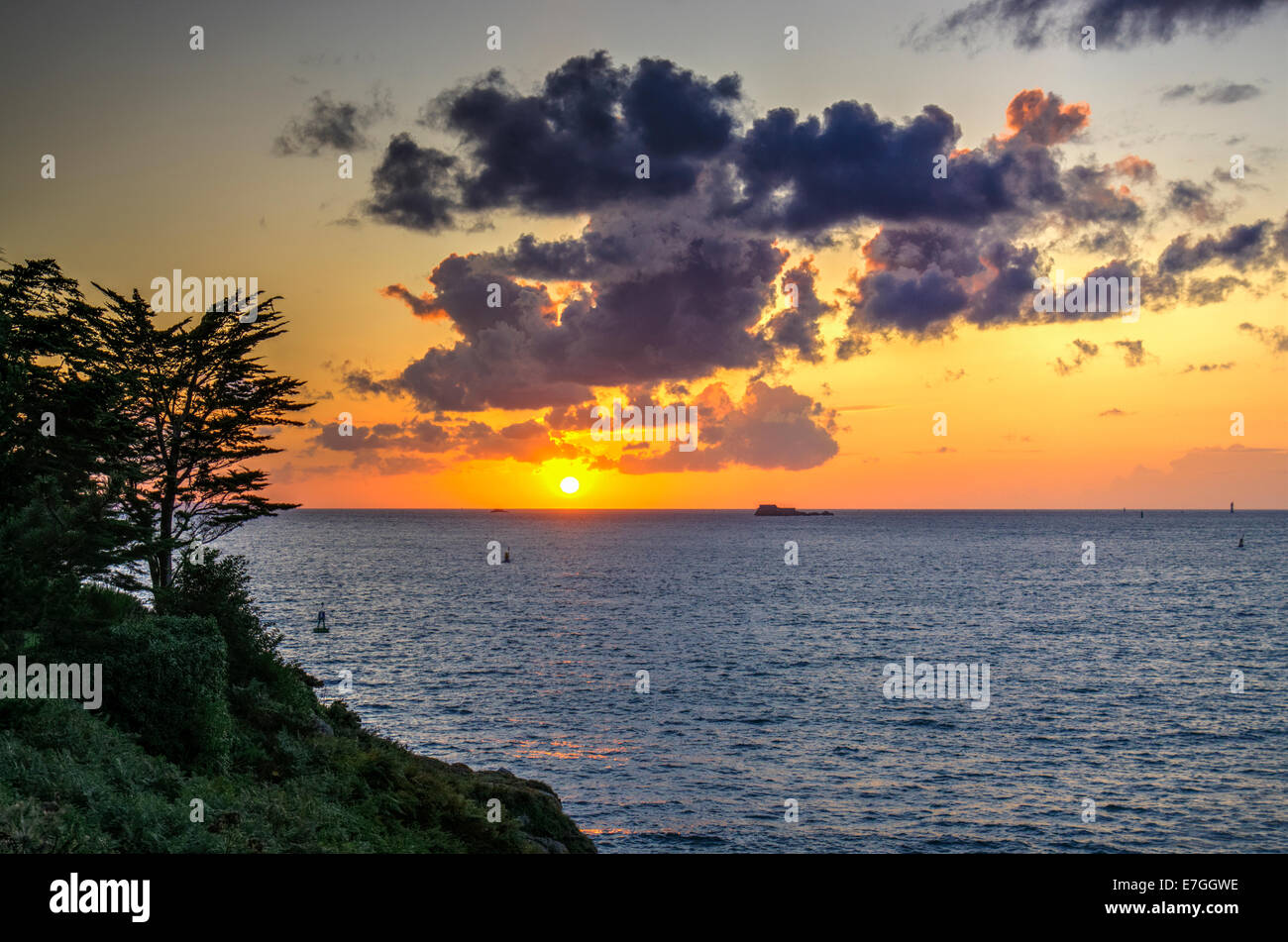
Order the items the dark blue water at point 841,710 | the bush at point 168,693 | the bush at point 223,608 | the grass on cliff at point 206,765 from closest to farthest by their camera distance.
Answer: the grass on cliff at point 206,765, the bush at point 168,693, the bush at point 223,608, the dark blue water at point 841,710

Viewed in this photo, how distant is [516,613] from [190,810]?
87.5 m

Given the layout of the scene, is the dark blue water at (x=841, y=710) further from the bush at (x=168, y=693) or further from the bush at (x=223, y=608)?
the bush at (x=168, y=693)

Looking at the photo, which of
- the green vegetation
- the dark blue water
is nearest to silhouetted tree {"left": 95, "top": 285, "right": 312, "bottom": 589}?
the green vegetation

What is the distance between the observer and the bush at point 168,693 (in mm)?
20484

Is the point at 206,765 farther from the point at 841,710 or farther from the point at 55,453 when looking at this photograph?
the point at 841,710

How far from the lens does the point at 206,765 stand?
20.5m

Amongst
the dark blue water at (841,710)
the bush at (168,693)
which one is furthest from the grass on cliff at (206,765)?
the dark blue water at (841,710)

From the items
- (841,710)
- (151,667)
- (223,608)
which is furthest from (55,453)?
(841,710)

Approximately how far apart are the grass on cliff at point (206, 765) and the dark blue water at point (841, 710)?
11.6 m

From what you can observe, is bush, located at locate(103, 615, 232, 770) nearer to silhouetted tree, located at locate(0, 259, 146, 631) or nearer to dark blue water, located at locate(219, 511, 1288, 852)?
silhouetted tree, located at locate(0, 259, 146, 631)

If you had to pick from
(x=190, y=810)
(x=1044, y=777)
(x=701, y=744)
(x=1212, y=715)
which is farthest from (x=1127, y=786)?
(x=190, y=810)
